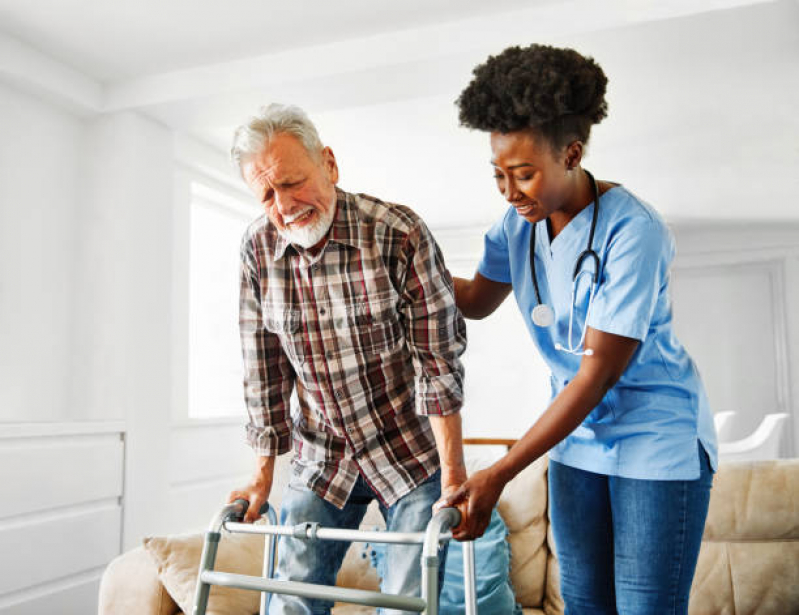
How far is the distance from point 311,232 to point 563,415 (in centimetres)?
54

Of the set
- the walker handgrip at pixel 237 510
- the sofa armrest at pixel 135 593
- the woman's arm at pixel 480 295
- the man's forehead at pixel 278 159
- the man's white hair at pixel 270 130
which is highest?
the man's white hair at pixel 270 130

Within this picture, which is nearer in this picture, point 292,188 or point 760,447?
point 292,188

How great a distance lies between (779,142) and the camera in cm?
498

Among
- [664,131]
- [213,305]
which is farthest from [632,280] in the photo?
[213,305]

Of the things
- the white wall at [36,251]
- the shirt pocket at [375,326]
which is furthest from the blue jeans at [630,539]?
the white wall at [36,251]

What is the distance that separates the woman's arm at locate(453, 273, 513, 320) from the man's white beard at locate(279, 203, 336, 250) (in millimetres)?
371

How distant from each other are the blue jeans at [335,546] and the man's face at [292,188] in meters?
0.47

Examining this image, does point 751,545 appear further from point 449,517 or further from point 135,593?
point 135,593

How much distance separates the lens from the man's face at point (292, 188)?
1.34 m

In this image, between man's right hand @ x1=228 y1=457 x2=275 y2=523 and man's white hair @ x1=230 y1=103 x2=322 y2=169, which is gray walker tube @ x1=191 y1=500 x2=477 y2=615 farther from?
man's white hair @ x1=230 y1=103 x2=322 y2=169

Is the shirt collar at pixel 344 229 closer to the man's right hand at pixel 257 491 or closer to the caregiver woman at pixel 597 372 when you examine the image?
the caregiver woman at pixel 597 372

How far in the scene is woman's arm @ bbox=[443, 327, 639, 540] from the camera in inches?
46.5

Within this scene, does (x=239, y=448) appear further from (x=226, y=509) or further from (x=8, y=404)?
(x=226, y=509)

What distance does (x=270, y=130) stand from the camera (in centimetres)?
134
